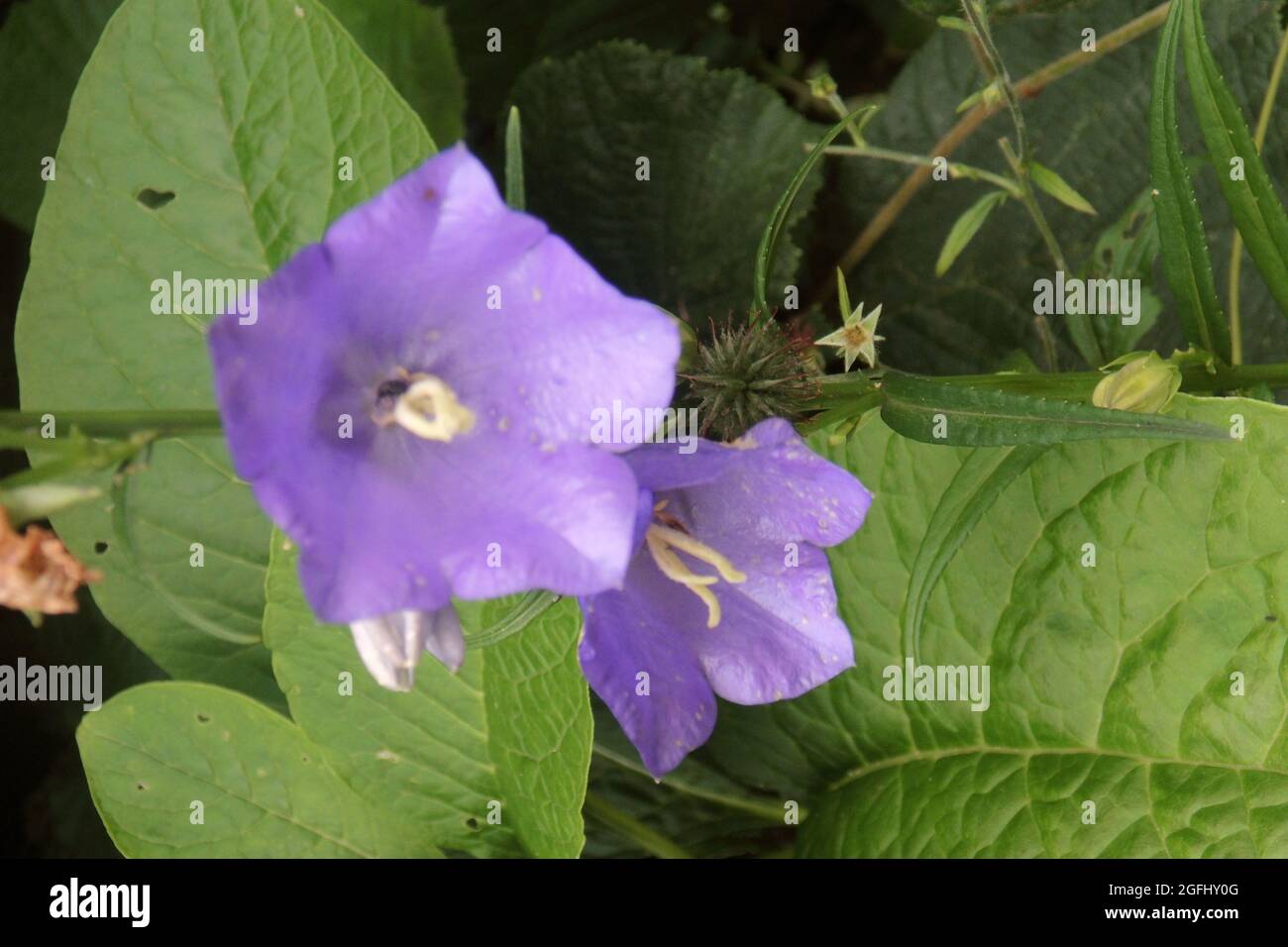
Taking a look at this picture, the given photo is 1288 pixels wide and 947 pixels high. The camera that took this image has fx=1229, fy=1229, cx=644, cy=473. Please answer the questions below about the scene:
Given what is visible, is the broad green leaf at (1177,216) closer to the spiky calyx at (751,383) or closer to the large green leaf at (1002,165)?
the spiky calyx at (751,383)

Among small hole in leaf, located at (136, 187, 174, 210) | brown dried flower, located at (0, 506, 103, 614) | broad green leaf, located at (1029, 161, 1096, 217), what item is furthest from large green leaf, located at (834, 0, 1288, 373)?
brown dried flower, located at (0, 506, 103, 614)

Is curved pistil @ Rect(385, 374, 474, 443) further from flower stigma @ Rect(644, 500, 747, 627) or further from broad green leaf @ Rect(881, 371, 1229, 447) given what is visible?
broad green leaf @ Rect(881, 371, 1229, 447)

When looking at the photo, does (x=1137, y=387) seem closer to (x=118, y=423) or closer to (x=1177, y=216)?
(x=1177, y=216)

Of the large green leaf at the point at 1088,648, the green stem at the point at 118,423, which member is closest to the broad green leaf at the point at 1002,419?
the large green leaf at the point at 1088,648

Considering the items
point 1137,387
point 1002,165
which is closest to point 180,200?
point 1137,387

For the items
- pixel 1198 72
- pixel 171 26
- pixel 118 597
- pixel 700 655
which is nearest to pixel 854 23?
pixel 1198 72

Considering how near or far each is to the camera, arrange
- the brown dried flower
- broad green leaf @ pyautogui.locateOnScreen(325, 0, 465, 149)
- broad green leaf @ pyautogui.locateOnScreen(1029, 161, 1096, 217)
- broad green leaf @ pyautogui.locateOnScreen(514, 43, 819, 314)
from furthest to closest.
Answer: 1. broad green leaf @ pyautogui.locateOnScreen(514, 43, 819, 314)
2. broad green leaf @ pyautogui.locateOnScreen(325, 0, 465, 149)
3. broad green leaf @ pyautogui.locateOnScreen(1029, 161, 1096, 217)
4. the brown dried flower
